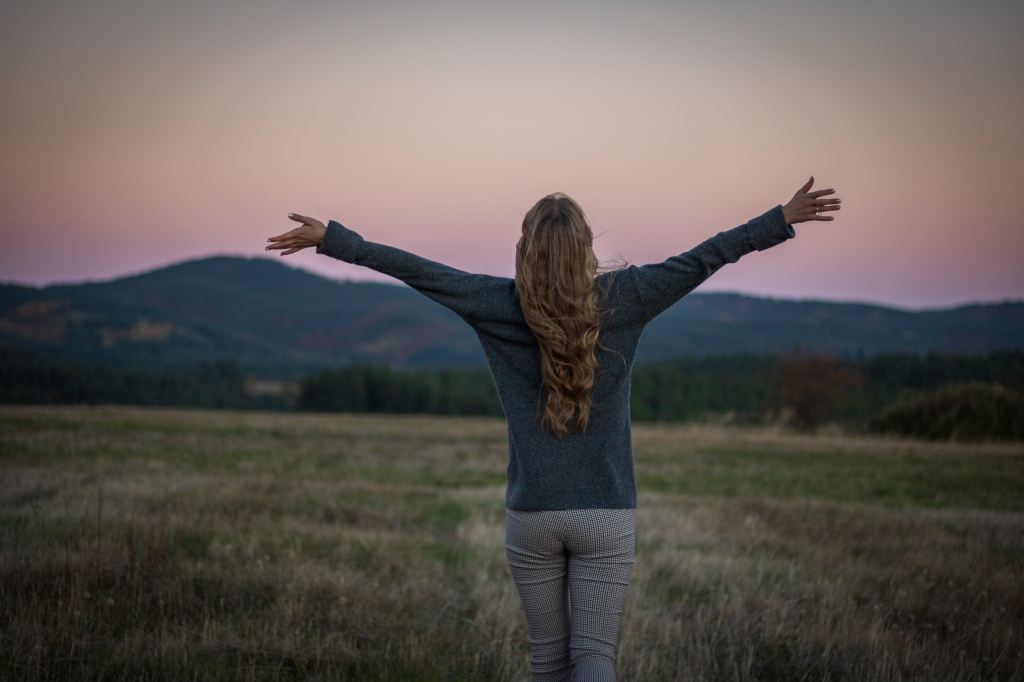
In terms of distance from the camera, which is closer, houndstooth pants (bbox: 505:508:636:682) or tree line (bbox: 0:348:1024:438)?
houndstooth pants (bbox: 505:508:636:682)

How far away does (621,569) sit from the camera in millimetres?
2945

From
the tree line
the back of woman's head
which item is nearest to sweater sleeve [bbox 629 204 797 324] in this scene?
the back of woman's head

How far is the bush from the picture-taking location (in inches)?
1027

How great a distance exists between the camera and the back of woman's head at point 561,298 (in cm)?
275

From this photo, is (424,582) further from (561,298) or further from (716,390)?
(716,390)

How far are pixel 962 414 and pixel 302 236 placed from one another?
29.0 metres

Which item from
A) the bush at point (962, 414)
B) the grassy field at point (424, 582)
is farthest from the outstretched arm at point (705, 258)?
the bush at point (962, 414)

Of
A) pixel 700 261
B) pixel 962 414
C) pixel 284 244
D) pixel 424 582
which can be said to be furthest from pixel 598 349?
pixel 962 414

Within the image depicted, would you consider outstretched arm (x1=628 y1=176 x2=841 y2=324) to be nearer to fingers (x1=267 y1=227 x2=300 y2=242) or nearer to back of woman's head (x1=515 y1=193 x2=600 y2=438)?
back of woman's head (x1=515 y1=193 x2=600 y2=438)

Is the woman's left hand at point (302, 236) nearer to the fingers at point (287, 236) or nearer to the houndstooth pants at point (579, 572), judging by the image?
the fingers at point (287, 236)

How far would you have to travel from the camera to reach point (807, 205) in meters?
3.11

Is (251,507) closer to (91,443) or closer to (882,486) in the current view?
(91,443)

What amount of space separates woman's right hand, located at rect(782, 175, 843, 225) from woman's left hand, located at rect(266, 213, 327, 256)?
1821mm

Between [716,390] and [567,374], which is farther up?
[567,374]
